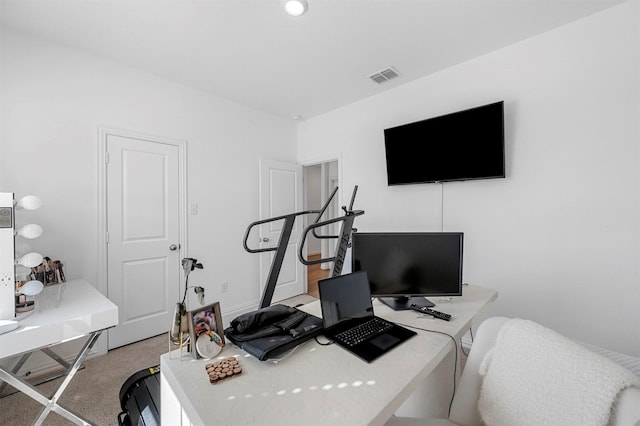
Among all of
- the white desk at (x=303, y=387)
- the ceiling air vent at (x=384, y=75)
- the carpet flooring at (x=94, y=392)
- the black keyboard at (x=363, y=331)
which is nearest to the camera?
the white desk at (x=303, y=387)

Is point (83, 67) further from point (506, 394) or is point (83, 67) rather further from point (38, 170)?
point (506, 394)

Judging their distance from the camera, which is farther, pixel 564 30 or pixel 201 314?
pixel 564 30

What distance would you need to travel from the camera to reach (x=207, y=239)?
10.6 feet

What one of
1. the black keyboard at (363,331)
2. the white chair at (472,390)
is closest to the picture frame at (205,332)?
the black keyboard at (363,331)

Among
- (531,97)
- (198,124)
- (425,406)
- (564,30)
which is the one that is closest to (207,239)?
(198,124)

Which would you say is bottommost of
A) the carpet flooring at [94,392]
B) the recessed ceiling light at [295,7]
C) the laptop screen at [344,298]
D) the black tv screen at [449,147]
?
the carpet flooring at [94,392]

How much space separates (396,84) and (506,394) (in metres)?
2.92

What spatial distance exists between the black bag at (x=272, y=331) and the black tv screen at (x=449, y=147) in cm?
199

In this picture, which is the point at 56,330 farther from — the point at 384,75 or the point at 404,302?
the point at 384,75

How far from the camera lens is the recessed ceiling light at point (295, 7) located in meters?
1.80

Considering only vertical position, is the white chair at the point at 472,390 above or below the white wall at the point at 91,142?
below

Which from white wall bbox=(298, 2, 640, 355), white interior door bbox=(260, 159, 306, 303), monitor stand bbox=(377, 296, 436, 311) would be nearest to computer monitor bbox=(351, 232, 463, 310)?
monitor stand bbox=(377, 296, 436, 311)

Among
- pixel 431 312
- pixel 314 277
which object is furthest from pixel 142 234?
pixel 314 277

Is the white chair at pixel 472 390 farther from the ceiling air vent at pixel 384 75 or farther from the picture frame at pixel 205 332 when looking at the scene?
the ceiling air vent at pixel 384 75
